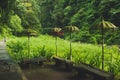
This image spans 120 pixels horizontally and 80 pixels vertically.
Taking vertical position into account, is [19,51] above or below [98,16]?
below

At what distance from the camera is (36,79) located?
12.9 meters

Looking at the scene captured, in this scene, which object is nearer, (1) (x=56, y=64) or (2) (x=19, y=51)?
(1) (x=56, y=64)

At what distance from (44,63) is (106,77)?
262 inches

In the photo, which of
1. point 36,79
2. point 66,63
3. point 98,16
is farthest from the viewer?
point 98,16

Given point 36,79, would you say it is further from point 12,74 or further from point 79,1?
point 79,1

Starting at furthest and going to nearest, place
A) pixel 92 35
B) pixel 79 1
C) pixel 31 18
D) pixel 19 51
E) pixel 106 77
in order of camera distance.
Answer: pixel 31 18, pixel 79 1, pixel 92 35, pixel 19 51, pixel 106 77

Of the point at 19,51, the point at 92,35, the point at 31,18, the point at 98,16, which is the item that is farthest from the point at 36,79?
the point at 31,18

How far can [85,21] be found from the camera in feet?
128

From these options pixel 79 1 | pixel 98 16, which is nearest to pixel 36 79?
pixel 98 16

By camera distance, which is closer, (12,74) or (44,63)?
(12,74)

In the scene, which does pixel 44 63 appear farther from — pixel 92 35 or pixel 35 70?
pixel 92 35

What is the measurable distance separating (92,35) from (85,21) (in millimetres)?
5534

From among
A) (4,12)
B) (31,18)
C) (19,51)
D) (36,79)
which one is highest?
(31,18)

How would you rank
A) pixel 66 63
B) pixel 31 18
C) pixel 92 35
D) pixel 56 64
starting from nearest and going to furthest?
pixel 66 63, pixel 56 64, pixel 92 35, pixel 31 18
